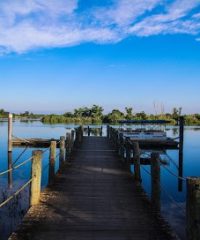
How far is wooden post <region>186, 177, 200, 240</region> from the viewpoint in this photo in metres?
5.47

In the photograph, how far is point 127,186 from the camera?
11.6 metres

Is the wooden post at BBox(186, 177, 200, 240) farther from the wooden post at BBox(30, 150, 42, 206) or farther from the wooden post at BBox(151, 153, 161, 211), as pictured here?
the wooden post at BBox(30, 150, 42, 206)

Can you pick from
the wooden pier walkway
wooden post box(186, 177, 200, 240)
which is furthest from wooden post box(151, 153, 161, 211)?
wooden post box(186, 177, 200, 240)

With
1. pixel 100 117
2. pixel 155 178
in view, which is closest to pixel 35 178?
pixel 155 178

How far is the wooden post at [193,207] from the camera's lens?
547cm

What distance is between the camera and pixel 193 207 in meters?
5.54

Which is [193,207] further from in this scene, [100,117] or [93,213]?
[100,117]

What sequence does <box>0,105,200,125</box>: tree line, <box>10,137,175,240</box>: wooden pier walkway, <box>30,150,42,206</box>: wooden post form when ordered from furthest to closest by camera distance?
<box>0,105,200,125</box>: tree line < <box>30,150,42,206</box>: wooden post < <box>10,137,175,240</box>: wooden pier walkway

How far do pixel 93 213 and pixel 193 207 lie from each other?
3350 millimetres

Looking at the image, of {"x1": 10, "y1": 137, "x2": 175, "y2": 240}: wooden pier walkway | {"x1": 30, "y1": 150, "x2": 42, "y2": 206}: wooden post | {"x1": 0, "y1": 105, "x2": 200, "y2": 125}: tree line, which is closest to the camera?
{"x1": 10, "y1": 137, "x2": 175, "y2": 240}: wooden pier walkway

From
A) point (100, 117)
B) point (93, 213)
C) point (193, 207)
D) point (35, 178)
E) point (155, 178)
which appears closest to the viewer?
point (193, 207)

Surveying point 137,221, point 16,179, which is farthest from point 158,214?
point 16,179

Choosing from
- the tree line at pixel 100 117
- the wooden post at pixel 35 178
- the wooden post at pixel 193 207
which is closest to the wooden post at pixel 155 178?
the wooden post at pixel 35 178

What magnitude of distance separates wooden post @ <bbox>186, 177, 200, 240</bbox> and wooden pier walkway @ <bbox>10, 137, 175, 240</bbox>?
1340 mm
